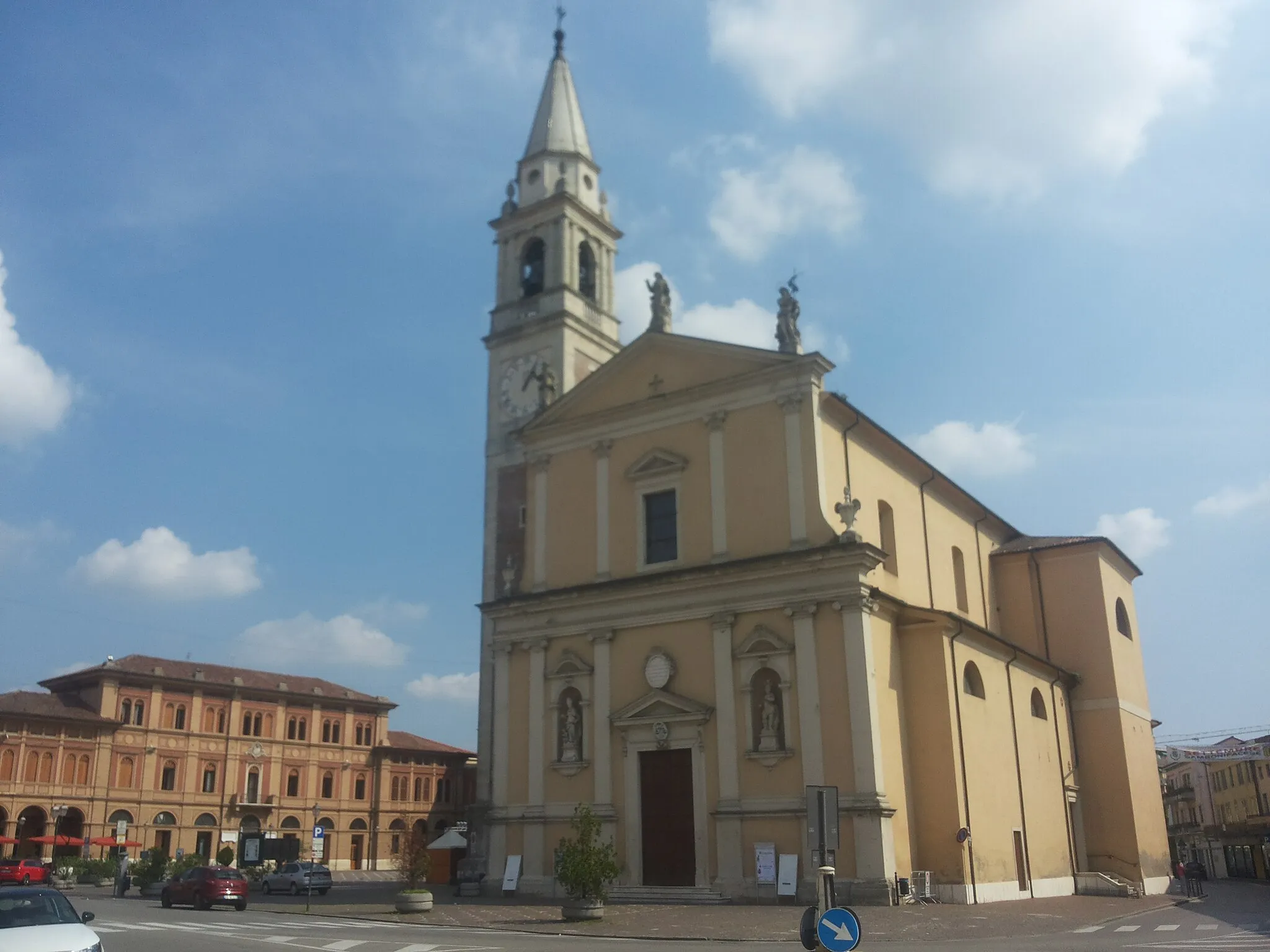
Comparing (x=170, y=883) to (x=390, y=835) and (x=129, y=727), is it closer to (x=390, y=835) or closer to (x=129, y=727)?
(x=129, y=727)

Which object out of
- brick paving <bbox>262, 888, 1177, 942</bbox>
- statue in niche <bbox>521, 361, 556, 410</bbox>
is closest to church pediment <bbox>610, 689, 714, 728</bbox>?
brick paving <bbox>262, 888, 1177, 942</bbox>

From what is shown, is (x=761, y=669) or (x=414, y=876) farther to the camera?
(x=761, y=669)

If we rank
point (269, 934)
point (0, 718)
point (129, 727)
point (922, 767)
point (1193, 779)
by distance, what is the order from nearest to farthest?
point (269, 934)
point (922, 767)
point (0, 718)
point (129, 727)
point (1193, 779)

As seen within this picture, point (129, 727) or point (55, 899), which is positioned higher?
point (129, 727)

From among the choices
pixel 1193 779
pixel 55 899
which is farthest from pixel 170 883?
pixel 1193 779

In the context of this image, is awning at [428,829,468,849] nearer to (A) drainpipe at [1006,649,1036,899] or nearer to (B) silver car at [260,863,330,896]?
(B) silver car at [260,863,330,896]

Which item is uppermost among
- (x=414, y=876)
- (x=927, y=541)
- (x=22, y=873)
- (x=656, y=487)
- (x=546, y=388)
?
(x=546, y=388)

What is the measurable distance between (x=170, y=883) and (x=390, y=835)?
4216cm

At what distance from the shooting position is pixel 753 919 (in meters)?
19.5

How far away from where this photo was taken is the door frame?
23422mm

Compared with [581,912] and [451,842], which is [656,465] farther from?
[451,842]

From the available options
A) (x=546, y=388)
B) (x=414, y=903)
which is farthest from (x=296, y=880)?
(x=546, y=388)

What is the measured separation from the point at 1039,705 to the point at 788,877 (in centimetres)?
A: 1123

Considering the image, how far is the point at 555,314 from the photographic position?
1437 inches
